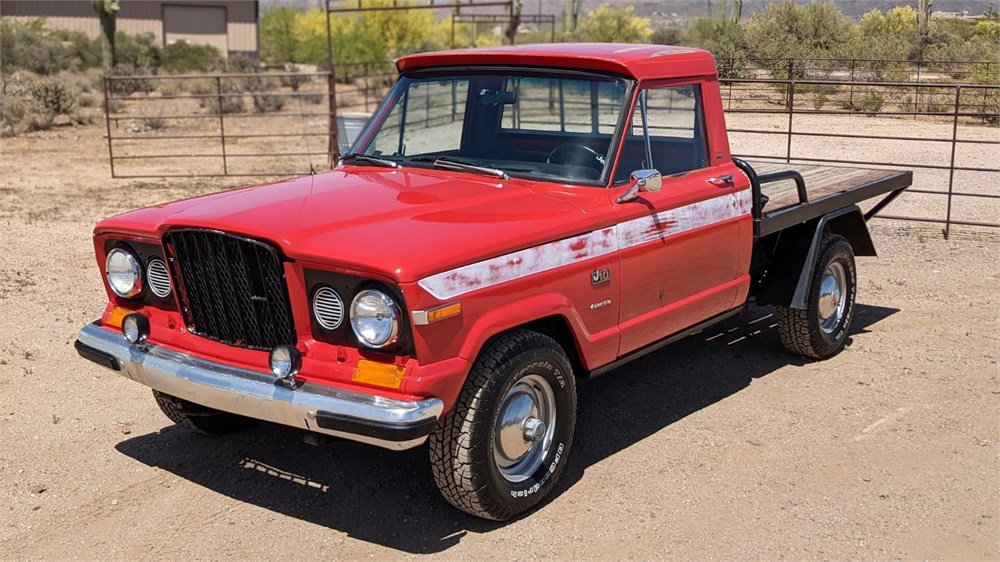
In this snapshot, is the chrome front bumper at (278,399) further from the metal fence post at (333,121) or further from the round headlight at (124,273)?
the metal fence post at (333,121)

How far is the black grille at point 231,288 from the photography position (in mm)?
4242

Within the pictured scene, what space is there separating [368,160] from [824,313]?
3289mm

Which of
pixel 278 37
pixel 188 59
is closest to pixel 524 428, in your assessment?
pixel 188 59

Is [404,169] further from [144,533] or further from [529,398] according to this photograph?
[144,533]

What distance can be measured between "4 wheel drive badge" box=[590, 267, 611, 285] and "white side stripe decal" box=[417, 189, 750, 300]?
8 centimetres

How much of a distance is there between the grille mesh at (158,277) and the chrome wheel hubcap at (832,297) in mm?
4154

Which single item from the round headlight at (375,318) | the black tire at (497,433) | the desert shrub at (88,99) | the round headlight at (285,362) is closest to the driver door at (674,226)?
the black tire at (497,433)

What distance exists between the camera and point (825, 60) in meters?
12.5

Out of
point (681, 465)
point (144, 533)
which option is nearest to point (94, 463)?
point (144, 533)

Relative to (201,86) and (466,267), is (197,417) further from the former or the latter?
(201,86)

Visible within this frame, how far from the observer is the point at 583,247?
4684 mm

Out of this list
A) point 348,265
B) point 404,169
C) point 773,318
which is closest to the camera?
point 348,265

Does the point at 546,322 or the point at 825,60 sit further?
the point at 825,60

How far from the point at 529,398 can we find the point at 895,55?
9.81 meters
